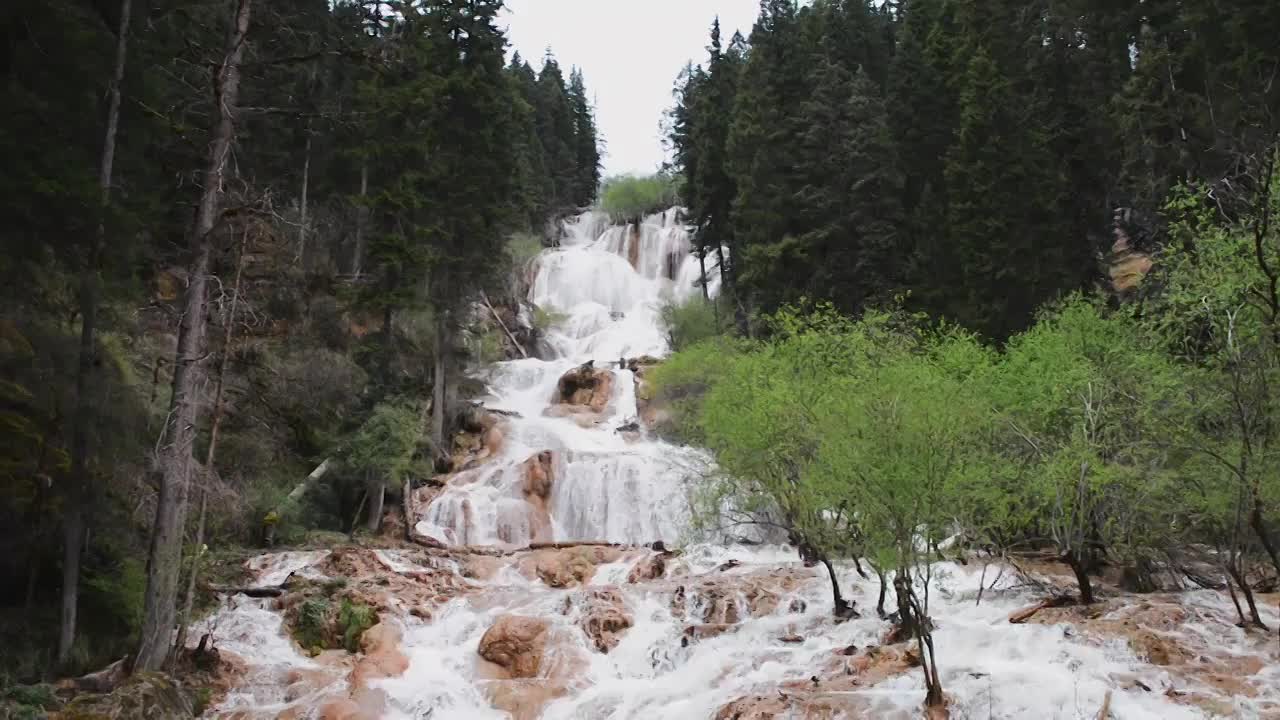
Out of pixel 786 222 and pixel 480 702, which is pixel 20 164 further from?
pixel 786 222

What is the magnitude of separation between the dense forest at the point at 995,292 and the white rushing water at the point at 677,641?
80 centimetres

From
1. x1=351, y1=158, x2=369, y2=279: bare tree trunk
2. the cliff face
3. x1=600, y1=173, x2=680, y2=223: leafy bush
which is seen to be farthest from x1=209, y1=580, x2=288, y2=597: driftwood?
x1=600, y1=173, x2=680, y2=223: leafy bush

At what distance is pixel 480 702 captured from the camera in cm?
1250

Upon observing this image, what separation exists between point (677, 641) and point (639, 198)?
50.8 metres

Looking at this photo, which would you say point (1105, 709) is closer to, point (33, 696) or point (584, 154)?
point (33, 696)

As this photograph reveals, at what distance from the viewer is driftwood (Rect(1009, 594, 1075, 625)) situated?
495 inches

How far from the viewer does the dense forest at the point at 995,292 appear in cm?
1048

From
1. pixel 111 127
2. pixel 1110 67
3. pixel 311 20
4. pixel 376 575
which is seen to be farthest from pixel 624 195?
pixel 111 127

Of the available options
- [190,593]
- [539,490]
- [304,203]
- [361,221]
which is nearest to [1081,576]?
[190,593]

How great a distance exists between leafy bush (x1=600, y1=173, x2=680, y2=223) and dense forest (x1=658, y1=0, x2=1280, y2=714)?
13421 mm

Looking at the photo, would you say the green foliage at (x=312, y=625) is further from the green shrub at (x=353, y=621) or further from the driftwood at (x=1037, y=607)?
the driftwood at (x=1037, y=607)

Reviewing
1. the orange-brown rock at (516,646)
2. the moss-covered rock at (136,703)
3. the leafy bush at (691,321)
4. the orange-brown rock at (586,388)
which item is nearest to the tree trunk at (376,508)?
the orange-brown rock at (516,646)

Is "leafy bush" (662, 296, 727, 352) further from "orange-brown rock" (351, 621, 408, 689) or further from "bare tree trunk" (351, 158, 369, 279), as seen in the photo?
"orange-brown rock" (351, 621, 408, 689)

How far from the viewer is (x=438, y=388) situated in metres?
26.6
